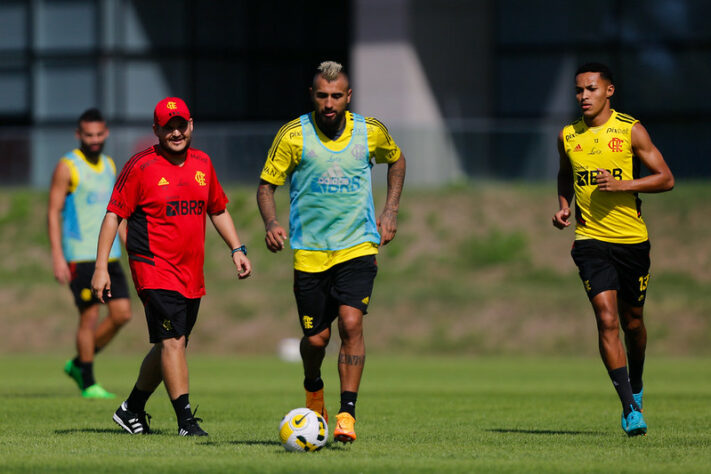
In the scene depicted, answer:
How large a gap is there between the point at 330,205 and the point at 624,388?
2.40 m

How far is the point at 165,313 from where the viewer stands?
348 inches

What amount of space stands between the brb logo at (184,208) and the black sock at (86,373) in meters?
4.28

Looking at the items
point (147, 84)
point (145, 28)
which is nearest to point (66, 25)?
point (145, 28)

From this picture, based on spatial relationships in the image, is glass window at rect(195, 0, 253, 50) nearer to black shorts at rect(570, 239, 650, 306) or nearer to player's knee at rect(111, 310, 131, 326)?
player's knee at rect(111, 310, 131, 326)

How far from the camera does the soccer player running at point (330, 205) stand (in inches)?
347

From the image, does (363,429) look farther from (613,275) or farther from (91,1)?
(91,1)

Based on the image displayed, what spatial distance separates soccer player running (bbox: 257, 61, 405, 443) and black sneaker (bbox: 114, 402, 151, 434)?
139cm

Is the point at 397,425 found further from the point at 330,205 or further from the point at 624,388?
the point at 330,205

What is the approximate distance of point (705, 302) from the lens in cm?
2397

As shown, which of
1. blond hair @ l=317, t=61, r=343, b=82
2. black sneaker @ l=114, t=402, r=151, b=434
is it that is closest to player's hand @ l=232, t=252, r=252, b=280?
black sneaker @ l=114, t=402, r=151, b=434

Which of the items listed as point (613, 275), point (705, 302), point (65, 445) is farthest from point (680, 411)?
point (705, 302)

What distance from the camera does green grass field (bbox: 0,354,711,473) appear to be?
7.33m

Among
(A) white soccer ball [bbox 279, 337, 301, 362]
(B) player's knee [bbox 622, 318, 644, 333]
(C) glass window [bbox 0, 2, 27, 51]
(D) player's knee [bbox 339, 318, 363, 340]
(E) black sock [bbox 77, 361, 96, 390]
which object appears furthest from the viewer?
(C) glass window [bbox 0, 2, 27, 51]

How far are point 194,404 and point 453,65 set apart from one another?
801 inches
